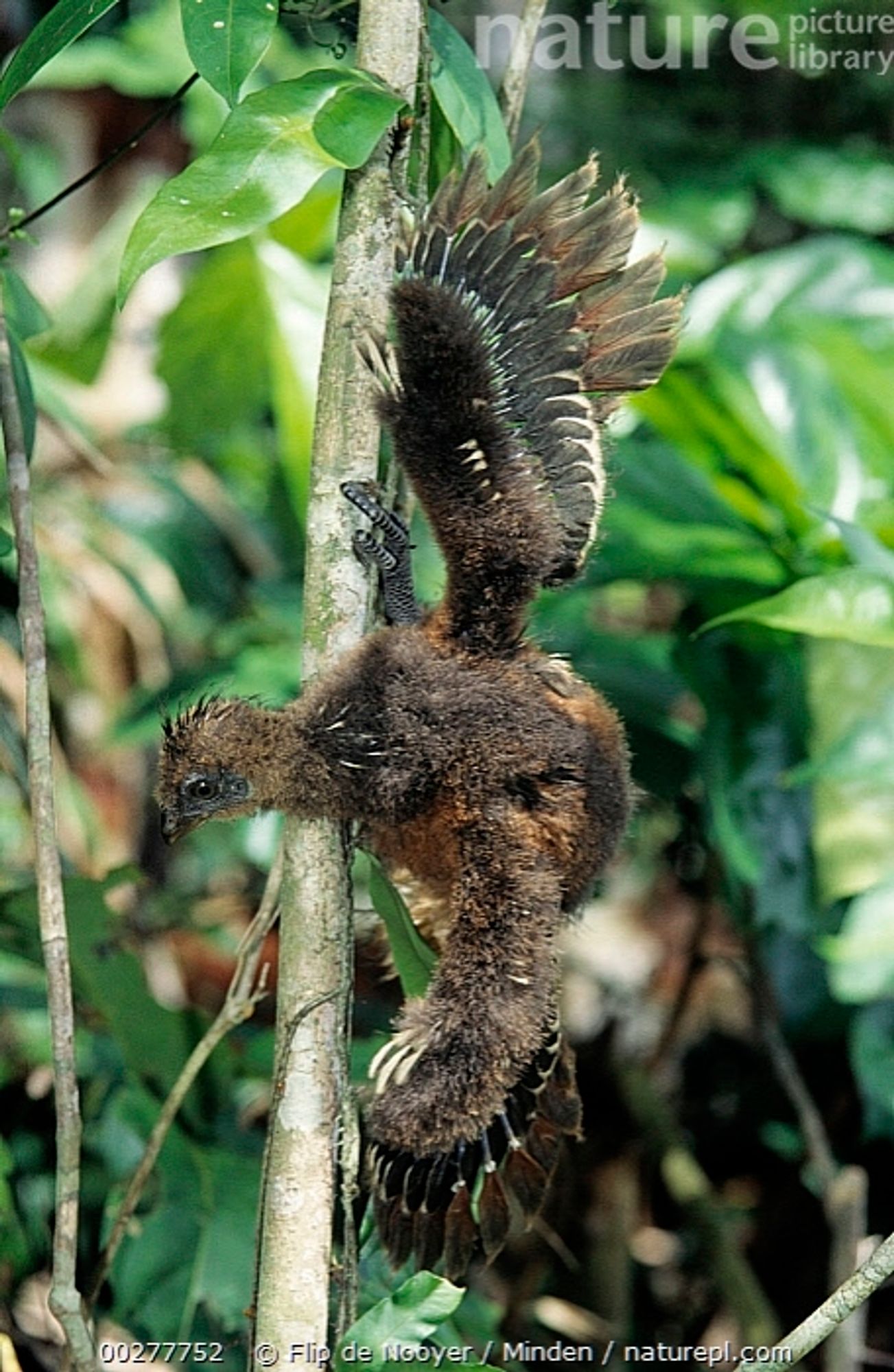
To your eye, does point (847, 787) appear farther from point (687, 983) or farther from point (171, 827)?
point (171, 827)

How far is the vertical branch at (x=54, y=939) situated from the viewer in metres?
1.01

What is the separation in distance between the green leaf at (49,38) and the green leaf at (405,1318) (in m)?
0.80

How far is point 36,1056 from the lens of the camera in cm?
232

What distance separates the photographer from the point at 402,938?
43.6 inches

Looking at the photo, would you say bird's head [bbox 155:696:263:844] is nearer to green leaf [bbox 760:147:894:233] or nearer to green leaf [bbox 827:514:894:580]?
green leaf [bbox 827:514:894:580]

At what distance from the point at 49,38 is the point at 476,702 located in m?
0.52

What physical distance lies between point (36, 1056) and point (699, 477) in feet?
4.23

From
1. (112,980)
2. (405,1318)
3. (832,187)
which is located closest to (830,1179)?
(112,980)

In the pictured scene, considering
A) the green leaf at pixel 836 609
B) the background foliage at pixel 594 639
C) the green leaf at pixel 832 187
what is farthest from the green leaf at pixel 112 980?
the green leaf at pixel 832 187

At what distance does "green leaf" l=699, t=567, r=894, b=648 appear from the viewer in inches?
55.4

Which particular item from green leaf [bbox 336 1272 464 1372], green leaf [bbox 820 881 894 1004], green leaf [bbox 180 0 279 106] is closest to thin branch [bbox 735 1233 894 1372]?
green leaf [bbox 336 1272 464 1372]

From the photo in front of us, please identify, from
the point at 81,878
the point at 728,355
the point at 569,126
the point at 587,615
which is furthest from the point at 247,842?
the point at 569,126

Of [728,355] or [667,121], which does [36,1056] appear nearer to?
[728,355]

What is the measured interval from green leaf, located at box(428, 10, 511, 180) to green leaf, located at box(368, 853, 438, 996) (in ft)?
1.65
